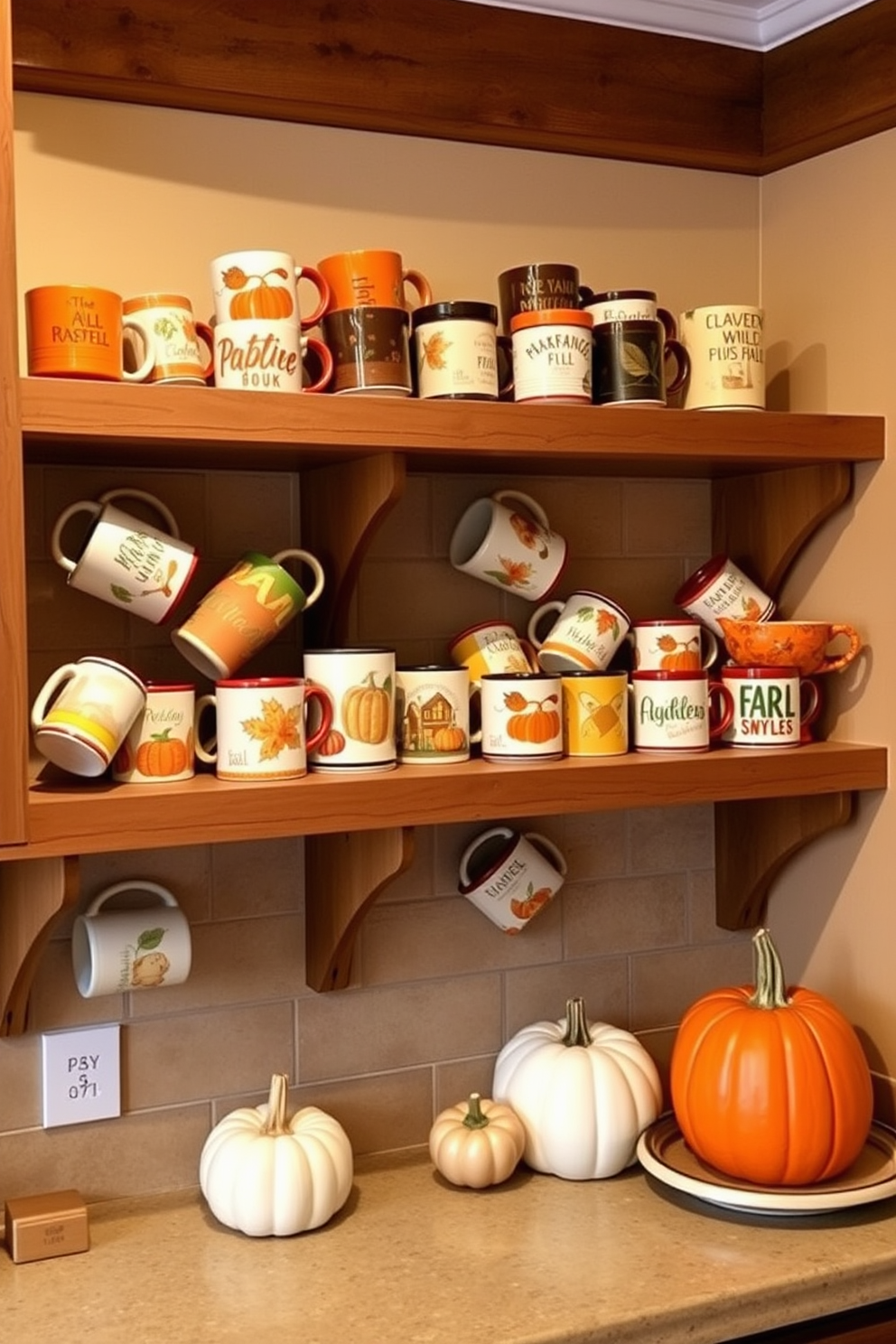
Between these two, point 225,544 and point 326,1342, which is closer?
point 326,1342

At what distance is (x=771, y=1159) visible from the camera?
161 centimetres

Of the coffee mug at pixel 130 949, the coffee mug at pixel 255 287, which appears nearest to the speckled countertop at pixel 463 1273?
the coffee mug at pixel 130 949

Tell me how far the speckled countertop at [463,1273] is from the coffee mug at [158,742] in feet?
1.57

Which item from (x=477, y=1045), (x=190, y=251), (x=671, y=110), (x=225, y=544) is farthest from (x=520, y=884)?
(x=671, y=110)

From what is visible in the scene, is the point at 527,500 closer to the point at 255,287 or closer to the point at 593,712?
the point at 593,712

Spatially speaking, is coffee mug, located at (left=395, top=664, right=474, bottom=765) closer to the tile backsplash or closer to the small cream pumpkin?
the tile backsplash

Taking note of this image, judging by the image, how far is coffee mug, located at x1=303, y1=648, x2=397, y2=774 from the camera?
154 centimetres

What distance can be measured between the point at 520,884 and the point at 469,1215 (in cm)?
36

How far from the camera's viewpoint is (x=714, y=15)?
1822 mm

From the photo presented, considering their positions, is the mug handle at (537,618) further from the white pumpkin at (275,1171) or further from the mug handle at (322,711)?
the white pumpkin at (275,1171)

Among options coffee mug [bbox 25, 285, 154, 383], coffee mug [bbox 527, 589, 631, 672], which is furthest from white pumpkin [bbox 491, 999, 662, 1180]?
coffee mug [bbox 25, 285, 154, 383]

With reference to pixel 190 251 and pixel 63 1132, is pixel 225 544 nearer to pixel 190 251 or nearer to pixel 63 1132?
pixel 190 251

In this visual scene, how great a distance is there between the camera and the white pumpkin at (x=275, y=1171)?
1553 mm

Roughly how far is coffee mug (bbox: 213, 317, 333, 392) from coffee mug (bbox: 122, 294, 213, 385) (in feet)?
0.09
